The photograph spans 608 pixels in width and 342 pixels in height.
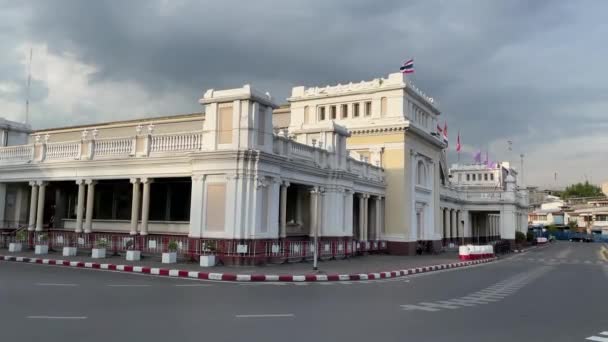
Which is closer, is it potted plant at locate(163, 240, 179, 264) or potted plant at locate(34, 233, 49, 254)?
potted plant at locate(163, 240, 179, 264)

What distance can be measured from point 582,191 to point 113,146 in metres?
180

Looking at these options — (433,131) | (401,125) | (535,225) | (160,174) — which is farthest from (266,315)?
(535,225)

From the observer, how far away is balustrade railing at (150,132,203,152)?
22.4m

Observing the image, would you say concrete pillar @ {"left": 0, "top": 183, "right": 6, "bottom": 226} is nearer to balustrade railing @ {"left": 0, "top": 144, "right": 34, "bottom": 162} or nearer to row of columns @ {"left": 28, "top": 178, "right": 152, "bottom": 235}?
balustrade railing @ {"left": 0, "top": 144, "right": 34, "bottom": 162}

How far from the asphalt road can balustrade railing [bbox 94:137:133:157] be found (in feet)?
29.9

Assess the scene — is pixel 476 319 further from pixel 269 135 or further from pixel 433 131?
pixel 433 131

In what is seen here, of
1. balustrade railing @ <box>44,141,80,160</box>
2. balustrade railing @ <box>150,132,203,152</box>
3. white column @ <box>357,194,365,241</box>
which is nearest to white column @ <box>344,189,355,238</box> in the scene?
white column @ <box>357,194,365,241</box>

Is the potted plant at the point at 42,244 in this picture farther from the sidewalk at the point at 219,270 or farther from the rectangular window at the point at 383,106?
the rectangular window at the point at 383,106

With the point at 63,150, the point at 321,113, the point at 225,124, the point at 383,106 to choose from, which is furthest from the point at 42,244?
the point at 383,106

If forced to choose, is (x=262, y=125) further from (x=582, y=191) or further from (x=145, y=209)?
(x=582, y=191)

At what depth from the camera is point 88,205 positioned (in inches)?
987

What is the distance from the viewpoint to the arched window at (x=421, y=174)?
40938 mm

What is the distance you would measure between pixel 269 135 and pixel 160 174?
537cm

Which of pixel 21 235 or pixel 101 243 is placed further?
pixel 21 235
